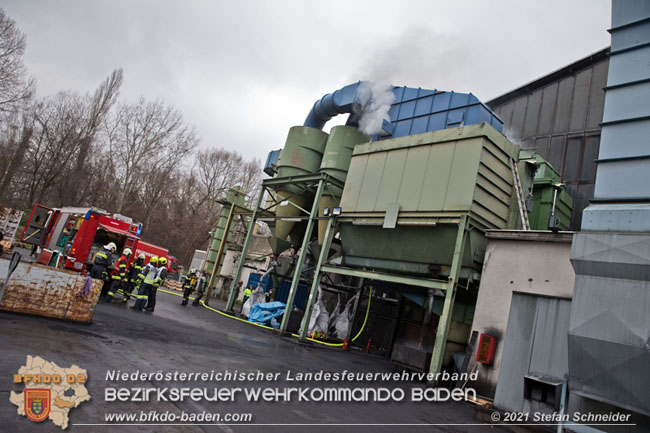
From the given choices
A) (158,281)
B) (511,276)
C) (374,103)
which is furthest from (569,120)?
(158,281)

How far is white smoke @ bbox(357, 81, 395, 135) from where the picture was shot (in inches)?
519

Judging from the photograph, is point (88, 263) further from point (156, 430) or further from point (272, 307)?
point (156, 430)

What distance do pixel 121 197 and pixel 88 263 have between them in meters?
23.5

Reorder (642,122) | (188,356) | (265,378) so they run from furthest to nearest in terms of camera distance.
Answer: (188,356)
(265,378)
(642,122)

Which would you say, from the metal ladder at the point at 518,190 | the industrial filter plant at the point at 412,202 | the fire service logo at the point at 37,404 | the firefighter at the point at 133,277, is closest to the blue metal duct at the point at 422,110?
the industrial filter plant at the point at 412,202

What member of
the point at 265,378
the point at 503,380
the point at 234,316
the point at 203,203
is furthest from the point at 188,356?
the point at 203,203

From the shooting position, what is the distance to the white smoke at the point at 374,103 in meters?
13.2

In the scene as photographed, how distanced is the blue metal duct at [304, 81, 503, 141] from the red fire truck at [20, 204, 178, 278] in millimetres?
8880

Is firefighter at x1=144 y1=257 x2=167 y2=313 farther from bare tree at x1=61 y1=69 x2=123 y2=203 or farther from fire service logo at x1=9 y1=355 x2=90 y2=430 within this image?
bare tree at x1=61 y1=69 x2=123 y2=203

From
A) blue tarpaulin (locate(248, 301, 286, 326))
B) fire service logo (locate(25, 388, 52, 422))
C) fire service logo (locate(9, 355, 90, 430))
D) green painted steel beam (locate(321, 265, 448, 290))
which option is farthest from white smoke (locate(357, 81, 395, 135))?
fire service logo (locate(25, 388, 52, 422))

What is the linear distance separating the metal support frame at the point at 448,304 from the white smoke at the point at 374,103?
5.46m

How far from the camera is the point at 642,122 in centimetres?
457

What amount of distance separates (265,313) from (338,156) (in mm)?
6205

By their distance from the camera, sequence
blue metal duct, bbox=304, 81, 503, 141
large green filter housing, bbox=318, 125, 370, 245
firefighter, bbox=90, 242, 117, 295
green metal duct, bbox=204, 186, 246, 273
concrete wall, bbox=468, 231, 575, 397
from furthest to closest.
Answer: green metal duct, bbox=204, 186, 246, 273
large green filter housing, bbox=318, 125, 370, 245
blue metal duct, bbox=304, 81, 503, 141
firefighter, bbox=90, 242, 117, 295
concrete wall, bbox=468, 231, 575, 397
